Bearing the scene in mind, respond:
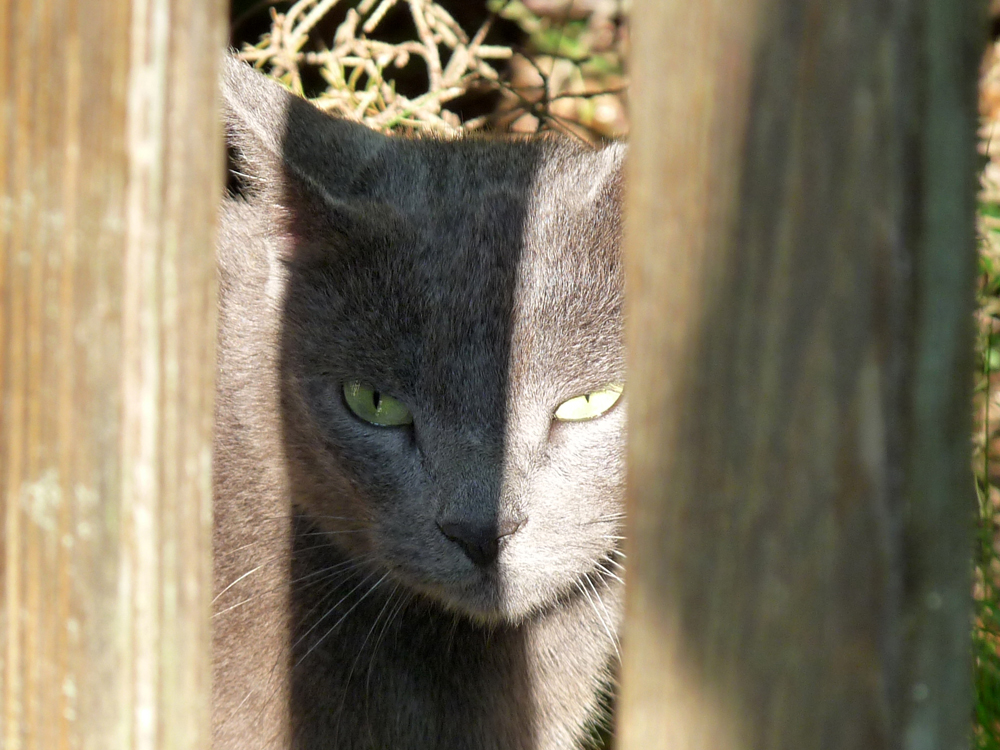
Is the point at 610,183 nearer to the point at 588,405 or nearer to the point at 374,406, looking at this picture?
the point at 588,405

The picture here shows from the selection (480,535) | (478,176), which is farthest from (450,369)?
(478,176)

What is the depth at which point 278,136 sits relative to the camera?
1620 mm

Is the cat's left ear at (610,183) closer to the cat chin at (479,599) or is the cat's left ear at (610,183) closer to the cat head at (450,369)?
the cat head at (450,369)

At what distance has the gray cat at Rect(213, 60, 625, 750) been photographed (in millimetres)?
1584

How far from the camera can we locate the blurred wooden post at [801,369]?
57cm

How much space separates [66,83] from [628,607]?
529 millimetres

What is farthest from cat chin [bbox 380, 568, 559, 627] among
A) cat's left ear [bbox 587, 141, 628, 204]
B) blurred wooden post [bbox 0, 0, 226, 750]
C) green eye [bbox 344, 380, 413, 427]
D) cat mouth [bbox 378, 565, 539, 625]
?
blurred wooden post [bbox 0, 0, 226, 750]

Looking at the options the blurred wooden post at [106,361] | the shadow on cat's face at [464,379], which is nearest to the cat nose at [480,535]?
the shadow on cat's face at [464,379]

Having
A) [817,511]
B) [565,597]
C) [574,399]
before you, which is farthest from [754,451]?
[565,597]

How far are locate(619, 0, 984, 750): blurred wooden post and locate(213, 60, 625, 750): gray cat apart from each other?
34.7 inches

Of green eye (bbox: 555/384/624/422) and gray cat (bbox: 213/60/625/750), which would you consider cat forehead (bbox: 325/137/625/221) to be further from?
green eye (bbox: 555/384/624/422)

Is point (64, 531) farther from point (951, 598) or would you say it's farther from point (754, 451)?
point (951, 598)

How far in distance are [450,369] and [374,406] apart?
0.19m

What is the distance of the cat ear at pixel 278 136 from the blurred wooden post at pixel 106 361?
0.91 m
